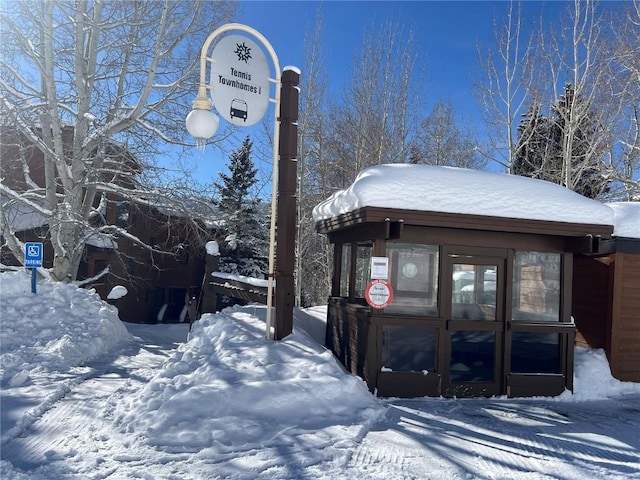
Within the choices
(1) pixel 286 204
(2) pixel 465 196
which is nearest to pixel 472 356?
(2) pixel 465 196

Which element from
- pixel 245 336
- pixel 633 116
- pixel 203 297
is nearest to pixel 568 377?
pixel 245 336

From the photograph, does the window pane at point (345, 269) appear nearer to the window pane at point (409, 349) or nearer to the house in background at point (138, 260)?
the window pane at point (409, 349)

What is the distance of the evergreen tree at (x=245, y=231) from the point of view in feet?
73.9

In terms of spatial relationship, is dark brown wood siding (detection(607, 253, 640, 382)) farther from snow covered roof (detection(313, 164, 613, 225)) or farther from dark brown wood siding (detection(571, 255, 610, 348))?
snow covered roof (detection(313, 164, 613, 225))

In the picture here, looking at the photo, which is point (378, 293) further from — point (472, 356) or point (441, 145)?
point (441, 145)

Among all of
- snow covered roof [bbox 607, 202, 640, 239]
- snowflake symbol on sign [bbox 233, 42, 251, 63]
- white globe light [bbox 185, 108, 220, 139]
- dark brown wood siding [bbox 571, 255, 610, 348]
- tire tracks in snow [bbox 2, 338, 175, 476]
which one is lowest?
tire tracks in snow [bbox 2, 338, 175, 476]

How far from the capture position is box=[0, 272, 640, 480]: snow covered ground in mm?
3773

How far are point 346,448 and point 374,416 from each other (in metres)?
0.93

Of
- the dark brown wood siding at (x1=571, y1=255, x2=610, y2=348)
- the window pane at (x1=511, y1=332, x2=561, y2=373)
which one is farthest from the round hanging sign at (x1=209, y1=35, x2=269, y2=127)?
the dark brown wood siding at (x1=571, y1=255, x2=610, y2=348)

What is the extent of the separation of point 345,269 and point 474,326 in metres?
2.41

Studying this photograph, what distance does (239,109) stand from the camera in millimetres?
6223

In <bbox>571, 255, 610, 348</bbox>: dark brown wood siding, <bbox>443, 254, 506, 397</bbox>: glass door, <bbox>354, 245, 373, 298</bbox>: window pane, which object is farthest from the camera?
<bbox>571, 255, 610, 348</bbox>: dark brown wood siding

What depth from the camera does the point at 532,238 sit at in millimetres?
6598

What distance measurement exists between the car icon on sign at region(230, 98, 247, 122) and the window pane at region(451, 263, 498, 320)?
342 cm
